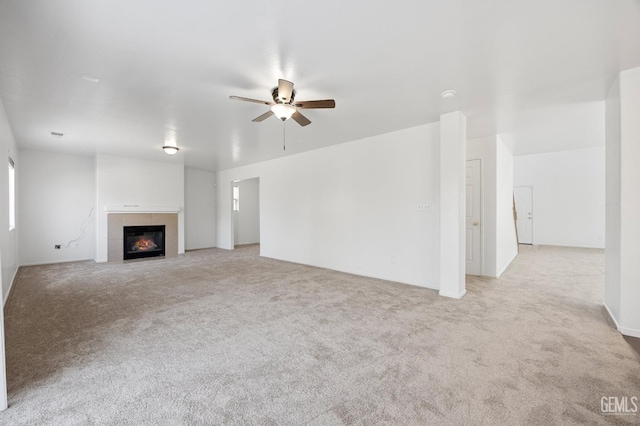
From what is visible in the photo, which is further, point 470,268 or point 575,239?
point 575,239

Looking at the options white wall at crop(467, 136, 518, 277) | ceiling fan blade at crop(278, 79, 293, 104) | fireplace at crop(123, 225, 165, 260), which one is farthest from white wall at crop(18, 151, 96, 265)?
white wall at crop(467, 136, 518, 277)

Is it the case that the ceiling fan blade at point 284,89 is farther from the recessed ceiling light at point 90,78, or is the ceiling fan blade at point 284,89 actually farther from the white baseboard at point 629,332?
the white baseboard at point 629,332

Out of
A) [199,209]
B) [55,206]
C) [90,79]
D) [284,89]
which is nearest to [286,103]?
Result: [284,89]

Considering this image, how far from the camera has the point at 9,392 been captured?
1.83 meters

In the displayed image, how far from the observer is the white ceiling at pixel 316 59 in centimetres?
186

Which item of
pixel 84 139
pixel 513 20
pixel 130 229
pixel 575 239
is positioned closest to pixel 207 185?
pixel 130 229

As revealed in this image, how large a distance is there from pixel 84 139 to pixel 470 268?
759 cm

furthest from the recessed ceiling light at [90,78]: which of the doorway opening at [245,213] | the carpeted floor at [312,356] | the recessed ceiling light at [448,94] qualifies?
the doorway opening at [245,213]

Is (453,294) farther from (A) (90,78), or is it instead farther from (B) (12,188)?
(B) (12,188)

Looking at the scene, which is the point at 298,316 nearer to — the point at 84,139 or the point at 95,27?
the point at 95,27

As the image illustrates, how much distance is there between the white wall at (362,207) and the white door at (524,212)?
252 inches

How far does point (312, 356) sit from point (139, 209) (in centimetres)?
661

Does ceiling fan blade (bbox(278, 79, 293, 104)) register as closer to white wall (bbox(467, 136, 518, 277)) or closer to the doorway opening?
white wall (bbox(467, 136, 518, 277))

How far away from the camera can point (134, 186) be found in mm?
6938
